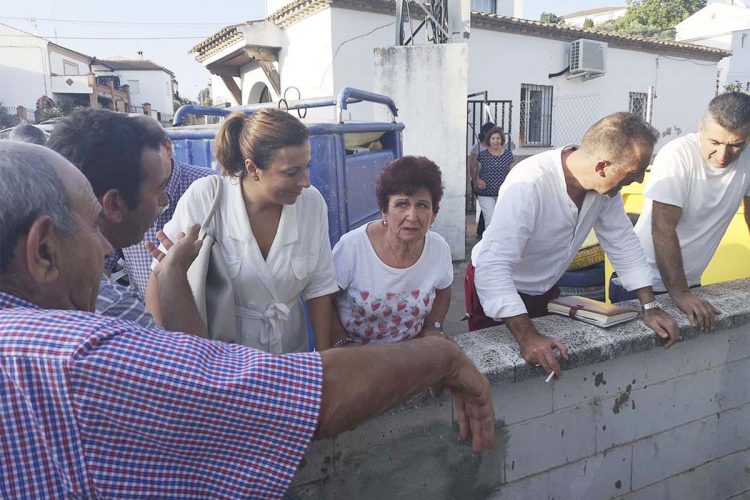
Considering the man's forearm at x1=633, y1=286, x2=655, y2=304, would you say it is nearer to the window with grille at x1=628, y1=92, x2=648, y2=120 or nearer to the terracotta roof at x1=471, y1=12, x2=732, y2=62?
the terracotta roof at x1=471, y1=12, x2=732, y2=62

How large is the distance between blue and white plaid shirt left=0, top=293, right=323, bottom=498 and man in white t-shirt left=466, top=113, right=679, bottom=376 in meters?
1.05

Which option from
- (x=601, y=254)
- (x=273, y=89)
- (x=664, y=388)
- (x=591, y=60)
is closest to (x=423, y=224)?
(x=664, y=388)

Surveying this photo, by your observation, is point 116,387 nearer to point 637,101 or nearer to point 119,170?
point 119,170

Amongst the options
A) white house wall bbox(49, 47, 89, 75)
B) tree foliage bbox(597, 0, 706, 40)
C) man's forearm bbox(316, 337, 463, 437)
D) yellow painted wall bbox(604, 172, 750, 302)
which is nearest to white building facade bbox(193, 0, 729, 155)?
yellow painted wall bbox(604, 172, 750, 302)

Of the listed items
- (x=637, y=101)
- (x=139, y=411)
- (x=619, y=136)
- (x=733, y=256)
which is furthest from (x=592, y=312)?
(x=637, y=101)

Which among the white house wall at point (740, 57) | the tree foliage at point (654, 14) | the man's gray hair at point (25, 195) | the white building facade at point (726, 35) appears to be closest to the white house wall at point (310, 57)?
the man's gray hair at point (25, 195)

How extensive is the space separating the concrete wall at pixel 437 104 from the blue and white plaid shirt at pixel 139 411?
637cm

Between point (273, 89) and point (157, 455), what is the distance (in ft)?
41.8

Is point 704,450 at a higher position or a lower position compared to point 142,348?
lower

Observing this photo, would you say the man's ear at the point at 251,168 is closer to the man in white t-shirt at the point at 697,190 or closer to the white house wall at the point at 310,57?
the man in white t-shirt at the point at 697,190

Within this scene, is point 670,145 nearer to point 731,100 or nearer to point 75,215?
point 731,100

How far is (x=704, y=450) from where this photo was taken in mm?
2270

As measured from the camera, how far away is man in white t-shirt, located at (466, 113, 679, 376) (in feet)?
6.22

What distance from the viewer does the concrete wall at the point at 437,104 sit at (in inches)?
276
